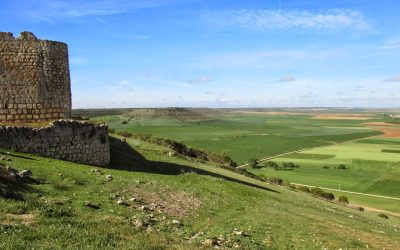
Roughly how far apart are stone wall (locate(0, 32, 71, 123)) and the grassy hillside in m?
3.24

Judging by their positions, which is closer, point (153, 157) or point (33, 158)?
point (33, 158)

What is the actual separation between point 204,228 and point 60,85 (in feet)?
41.6

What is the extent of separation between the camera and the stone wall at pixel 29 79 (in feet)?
69.5

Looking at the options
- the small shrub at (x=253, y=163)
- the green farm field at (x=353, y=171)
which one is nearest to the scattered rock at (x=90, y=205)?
the green farm field at (x=353, y=171)

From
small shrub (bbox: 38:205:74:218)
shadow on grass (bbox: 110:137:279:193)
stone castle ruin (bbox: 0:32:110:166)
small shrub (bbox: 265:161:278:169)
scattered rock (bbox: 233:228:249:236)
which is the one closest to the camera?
small shrub (bbox: 38:205:74:218)

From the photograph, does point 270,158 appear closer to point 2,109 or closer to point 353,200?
point 353,200

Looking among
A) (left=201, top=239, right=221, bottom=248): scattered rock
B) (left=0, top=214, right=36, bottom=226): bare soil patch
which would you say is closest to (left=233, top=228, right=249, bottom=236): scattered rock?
(left=201, top=239, right=221, bottom=248): scattered rock

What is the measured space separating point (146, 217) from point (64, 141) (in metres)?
9.59

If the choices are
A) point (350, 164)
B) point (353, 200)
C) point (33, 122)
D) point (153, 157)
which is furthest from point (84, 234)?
point (350, 164)

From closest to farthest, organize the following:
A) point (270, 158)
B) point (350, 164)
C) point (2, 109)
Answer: point (2, 109) → point (350, 164) → point (270, 158)

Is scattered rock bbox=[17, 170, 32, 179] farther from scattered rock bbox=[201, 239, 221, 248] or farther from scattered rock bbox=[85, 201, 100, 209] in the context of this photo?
scattered rock bbox=[201, 239, 221, 248]

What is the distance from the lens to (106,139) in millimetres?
23375

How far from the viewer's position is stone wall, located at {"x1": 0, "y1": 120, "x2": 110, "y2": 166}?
19.9m

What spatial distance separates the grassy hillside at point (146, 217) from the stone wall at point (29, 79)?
3.24 meters
